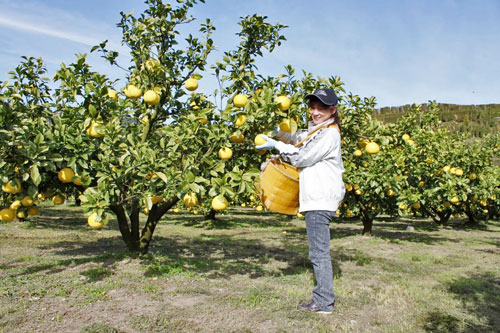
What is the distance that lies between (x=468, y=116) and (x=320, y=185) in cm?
3474

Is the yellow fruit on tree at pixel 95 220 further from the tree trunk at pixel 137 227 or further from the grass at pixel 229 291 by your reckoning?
the tree trunk at pixel 137 227

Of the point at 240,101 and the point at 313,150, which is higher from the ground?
the point at 240,101

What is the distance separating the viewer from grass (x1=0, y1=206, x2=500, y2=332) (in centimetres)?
298

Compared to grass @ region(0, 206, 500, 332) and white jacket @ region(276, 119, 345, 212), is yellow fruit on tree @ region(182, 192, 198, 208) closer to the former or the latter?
grass @ region(0, 206, 500, 332)

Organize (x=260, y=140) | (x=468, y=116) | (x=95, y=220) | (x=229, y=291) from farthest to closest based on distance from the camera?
(x=468, y=116), (x=229, y=291), (x=260, y=140), (x=95, y=220)

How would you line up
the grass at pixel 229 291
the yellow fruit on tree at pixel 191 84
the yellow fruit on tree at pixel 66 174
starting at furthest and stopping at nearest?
the yellow fruit on tree at pixel 191 84
the yellow fruit on tree at pixel 66 174
the grass at pixel 229 291

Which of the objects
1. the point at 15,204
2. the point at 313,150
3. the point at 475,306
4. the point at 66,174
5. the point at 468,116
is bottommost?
the point at 475,306

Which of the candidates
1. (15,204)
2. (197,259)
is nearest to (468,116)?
(197,259)

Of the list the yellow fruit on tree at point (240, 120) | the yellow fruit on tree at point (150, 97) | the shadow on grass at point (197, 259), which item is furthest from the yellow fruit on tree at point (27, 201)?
the yellow fruit on tree at point (240, 120)

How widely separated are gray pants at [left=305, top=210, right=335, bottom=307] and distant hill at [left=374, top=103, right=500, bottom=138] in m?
26.5

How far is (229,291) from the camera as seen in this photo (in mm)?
3836

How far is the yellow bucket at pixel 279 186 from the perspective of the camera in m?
3.18

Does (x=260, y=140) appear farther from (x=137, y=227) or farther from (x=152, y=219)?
(x=137, y=227)

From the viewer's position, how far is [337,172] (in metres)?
3.17
